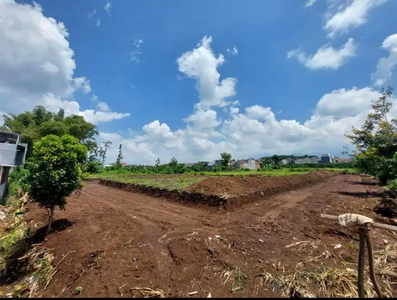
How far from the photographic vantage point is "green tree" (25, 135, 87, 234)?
225 inches

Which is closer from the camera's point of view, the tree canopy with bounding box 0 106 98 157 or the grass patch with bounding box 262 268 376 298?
the grass patch with bounding box 262 268 376 298

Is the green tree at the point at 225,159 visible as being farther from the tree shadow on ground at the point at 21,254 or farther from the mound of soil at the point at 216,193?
the tree shadow on ground at the point at 21,254

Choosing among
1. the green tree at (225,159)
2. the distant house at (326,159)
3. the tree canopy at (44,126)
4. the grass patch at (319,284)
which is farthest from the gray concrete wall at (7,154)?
the distant house at (326,159)

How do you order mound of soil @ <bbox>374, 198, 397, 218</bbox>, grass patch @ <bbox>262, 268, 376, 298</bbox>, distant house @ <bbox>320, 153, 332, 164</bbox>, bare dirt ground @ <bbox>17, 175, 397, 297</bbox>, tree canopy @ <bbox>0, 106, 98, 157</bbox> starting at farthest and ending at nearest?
1. distant house @ <bbox>320, 153, 332, 164</bbox>
2. tree canopy @ <bbox>0, 106, 98, 157</bbox>
3. mound of soil @ <bbox>374, 198, 397, 218</bbox>
4. bare dirt ground @ <bbox>17, 175, 397, 297</bbox>
5. grass patch @ <bbox>262, 268, 376, 298</bbox>

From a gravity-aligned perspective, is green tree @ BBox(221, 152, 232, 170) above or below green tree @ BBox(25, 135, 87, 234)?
above

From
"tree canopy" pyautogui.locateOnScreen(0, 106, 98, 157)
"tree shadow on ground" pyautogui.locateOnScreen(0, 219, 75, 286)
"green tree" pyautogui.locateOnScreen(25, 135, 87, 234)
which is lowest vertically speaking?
"tree shadow on ground" pyautogui.locateOnScreen(0, 219, 75, 286)

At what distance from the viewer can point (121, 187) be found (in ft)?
56.9

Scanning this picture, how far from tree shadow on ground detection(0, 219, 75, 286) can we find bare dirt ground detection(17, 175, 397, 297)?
13cm

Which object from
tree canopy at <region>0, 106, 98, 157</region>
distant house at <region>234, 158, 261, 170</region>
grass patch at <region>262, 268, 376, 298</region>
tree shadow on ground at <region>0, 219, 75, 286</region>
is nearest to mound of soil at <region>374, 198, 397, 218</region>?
grass patch at <region>262, 268, 376, 298</region>

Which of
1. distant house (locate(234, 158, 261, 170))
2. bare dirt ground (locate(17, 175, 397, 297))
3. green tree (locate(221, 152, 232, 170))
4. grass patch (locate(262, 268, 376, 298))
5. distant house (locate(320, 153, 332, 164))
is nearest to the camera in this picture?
grass patch (locate(262, 268, 376, 298))

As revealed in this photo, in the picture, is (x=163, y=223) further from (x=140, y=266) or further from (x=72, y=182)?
(x=72, y=182)

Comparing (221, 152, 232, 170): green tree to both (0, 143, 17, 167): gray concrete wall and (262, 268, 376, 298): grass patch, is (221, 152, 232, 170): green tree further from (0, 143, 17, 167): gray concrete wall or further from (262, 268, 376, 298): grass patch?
(262, 268, 376, 298): grass patch

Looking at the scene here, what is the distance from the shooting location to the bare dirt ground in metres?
3.49

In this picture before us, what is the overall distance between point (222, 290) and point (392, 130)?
59.3ft
